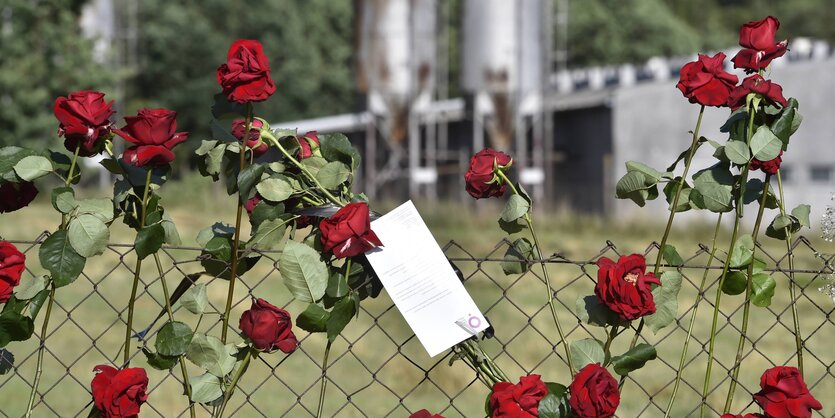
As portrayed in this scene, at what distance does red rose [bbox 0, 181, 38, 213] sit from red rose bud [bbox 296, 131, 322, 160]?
0.66m

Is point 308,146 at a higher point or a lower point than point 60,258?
higher

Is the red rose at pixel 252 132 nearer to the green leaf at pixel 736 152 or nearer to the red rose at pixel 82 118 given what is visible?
the red rose at pixel 82 118

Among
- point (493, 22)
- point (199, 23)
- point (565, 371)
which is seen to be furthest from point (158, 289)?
point (199, 23)

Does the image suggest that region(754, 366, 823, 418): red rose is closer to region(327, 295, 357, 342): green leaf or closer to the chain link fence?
region(327, 295, 357, 342): green leaf

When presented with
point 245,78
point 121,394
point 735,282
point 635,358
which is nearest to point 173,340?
point 121,394

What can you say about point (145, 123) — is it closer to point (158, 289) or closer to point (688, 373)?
point (688, 373)

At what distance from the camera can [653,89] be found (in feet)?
73.9

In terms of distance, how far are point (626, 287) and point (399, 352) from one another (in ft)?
2.45

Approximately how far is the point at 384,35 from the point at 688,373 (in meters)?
15.6

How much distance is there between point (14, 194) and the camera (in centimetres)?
269

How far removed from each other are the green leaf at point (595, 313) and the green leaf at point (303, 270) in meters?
0.61

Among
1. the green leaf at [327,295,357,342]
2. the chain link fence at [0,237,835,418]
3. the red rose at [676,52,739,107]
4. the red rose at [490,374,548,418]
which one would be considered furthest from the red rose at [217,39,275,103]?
the chain link fence at [0,237,835,418]

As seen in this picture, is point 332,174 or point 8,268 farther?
point 332,174

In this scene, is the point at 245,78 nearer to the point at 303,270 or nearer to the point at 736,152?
the point at 303,270
